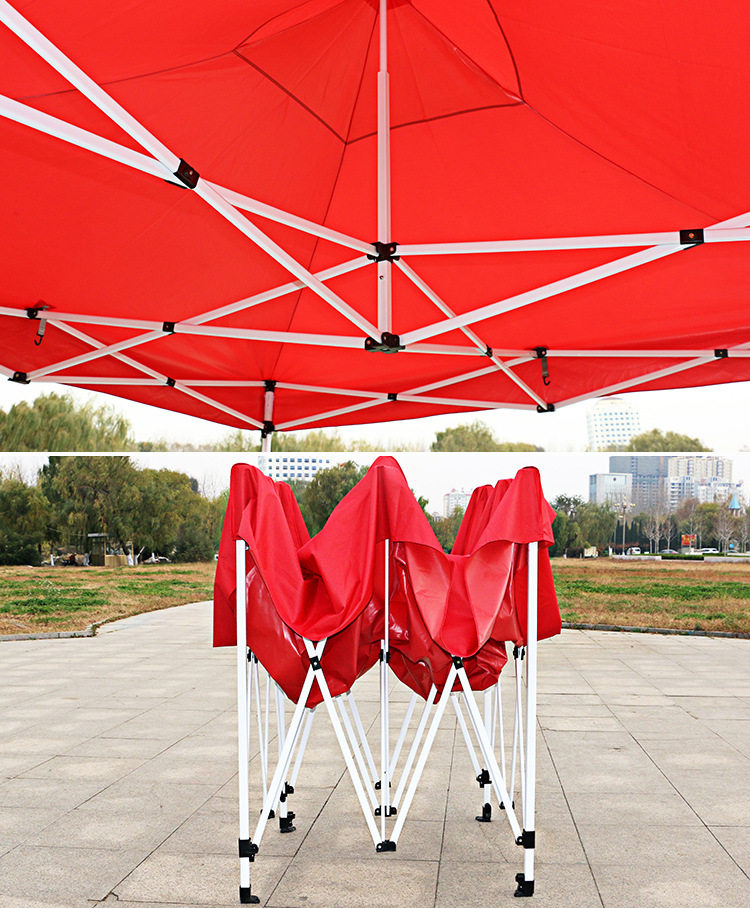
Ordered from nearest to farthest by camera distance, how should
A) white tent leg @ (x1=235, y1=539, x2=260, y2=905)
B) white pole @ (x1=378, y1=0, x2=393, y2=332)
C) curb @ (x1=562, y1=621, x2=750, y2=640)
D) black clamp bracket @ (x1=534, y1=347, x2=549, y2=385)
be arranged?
1. white tent leg @ (x1=235, y1=539, x2=260, y2=905)
2. white pole @ (x1=378, y1=0, x2=393, y2=332)
3. black clamp bracket @ (x1=534, y1=347, x2=549, y2=385)
4. curb @ (x1=562, y1=621, x2=750, y2=640)

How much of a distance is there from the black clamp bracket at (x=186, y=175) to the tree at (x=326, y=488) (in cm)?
841

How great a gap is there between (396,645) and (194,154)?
204 cm

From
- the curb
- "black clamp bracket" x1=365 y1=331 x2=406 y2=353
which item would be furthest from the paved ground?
the curb

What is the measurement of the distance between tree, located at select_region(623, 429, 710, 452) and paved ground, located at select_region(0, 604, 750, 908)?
5.13 metres

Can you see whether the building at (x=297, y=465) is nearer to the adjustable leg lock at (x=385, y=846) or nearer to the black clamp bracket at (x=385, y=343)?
the black clamp bracket at (x=385, y=343)

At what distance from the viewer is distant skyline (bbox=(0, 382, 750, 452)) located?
1107 cm

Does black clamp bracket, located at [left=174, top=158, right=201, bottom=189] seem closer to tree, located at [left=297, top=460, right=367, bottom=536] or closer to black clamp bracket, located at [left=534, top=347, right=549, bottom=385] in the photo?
black clamp bracket, located at [left=534, top=347, right=549, bottom=385]

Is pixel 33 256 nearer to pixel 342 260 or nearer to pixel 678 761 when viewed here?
pixel 342 260

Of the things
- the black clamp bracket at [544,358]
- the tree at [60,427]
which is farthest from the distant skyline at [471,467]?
the black clamp bracket at [544,358]

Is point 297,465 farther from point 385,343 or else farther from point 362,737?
point 362,737

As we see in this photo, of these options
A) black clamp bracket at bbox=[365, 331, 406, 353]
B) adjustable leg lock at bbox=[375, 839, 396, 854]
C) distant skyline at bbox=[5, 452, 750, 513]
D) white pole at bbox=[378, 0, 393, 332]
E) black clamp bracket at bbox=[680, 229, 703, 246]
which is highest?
white pole at bbox=[378, 0, 393, 332]

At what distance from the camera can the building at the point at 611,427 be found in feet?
36.9

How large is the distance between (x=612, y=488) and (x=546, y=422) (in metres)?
1.25

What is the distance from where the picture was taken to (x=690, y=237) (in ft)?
11.0
